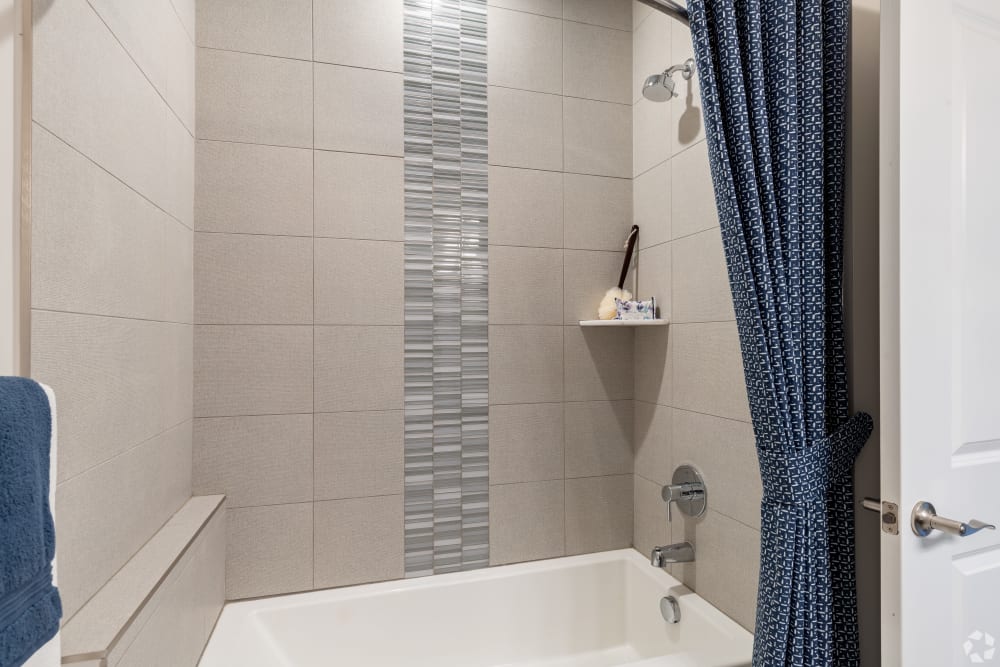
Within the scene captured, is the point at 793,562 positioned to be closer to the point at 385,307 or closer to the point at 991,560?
the point at 991,560

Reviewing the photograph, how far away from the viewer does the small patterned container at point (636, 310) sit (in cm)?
180

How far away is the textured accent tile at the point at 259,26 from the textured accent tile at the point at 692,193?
1.22 metres

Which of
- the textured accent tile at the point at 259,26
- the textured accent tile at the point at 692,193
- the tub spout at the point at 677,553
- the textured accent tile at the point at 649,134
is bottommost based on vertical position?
the tub spout at the point at 677,553

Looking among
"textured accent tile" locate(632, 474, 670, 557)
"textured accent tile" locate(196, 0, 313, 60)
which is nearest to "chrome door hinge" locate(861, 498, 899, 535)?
"textured accent tile" locate(632, 474, 670, 557)

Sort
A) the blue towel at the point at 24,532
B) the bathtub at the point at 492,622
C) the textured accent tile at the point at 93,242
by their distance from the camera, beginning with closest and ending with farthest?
1. the blue towel at the point at 24,532
2. the textured accent tile at the point at 93,242
3. the bathtub at the point at 492,622

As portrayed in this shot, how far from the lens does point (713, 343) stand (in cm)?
153

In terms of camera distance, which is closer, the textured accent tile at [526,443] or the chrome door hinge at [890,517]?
the chrome door hinge at [890,517]

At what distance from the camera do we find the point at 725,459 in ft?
4.88

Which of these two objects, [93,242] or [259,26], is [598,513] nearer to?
[93,242]

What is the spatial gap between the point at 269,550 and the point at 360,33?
165 centimetres

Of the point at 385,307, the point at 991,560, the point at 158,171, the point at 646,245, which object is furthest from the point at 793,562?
the point at 158,171

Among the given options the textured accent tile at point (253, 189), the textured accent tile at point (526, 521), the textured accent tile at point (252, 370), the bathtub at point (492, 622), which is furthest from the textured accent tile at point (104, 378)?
the textured accent tile at point (526, 521)

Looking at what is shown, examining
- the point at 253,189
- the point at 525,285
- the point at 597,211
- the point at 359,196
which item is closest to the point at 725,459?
the point at 525,285

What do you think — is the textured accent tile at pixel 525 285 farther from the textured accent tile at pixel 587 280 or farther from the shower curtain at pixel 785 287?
the shower curtain at pixel 785 287
